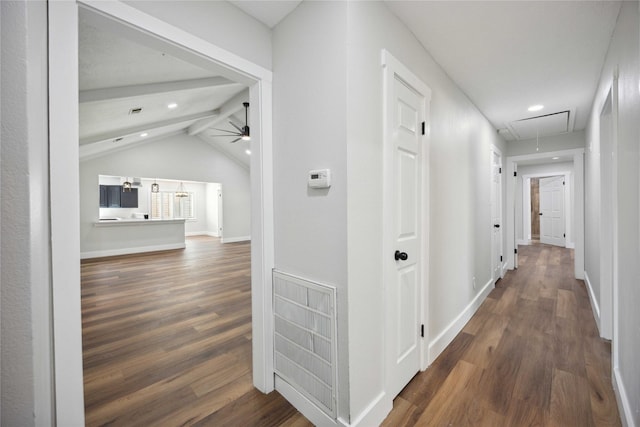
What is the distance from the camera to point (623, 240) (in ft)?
5.13

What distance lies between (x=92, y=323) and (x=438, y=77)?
4.21 m

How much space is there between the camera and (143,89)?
3600 millimetres

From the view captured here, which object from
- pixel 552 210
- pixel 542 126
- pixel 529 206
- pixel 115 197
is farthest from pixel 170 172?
pixel 552 210

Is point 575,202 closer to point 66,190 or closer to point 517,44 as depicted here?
point 517,44

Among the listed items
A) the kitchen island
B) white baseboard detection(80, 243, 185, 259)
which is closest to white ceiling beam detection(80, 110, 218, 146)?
the kitchen island

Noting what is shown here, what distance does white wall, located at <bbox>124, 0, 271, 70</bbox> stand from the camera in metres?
1.27

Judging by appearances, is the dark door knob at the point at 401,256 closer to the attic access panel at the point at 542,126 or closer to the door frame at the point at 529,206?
the attic access panel at the point at 542,126

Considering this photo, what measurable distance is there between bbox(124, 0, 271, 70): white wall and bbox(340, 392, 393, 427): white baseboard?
2148 millimetres

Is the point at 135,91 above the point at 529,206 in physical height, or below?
above

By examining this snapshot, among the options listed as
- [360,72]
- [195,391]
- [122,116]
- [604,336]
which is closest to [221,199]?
[122,116]

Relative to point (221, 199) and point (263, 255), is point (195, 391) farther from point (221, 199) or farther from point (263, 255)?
point (221, 199)

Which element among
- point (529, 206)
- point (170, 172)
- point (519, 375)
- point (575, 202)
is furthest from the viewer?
point (529, 206)

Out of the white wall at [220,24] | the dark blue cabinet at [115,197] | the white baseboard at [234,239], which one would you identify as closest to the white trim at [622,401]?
the white wall at [220,24]

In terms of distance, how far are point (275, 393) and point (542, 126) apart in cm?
511
